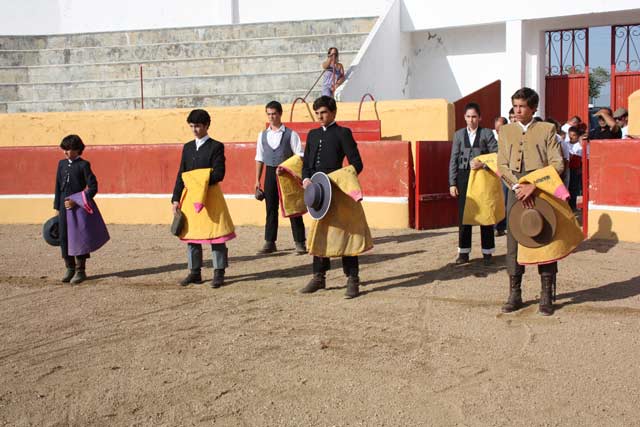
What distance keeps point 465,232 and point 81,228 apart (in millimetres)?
3718

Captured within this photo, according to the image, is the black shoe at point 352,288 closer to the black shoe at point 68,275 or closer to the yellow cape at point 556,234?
the yellow cape at point 556,234

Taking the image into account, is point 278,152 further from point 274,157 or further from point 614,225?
point 614,225

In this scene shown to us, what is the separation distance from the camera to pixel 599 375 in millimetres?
4844

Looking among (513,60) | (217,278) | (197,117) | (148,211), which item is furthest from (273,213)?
(513,60)

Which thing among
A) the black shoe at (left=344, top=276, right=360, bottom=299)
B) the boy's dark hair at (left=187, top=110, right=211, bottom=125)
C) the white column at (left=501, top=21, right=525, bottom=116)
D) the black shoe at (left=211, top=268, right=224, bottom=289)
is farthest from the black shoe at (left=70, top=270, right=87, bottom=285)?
the white column at (left=501, top=21, right=525, bottom=116)

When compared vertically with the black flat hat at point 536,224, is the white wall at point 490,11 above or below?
above

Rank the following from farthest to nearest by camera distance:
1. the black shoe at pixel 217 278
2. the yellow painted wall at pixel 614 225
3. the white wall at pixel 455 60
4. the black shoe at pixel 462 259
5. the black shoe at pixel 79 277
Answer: the white wall at pixel 455 60 < the yellow painted wall at pixel 614 225 < the black shoe at pixel 462 259 < the black shoe at pixel 79 277 < the black shoe at pixel 217 278

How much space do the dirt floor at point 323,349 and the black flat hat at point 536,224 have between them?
0.56 metres

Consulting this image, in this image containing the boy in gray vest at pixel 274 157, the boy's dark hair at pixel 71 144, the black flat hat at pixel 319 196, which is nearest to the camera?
the black flat hat at pixel 319 196

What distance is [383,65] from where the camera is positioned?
58.2 feet

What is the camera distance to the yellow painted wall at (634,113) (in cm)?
1052

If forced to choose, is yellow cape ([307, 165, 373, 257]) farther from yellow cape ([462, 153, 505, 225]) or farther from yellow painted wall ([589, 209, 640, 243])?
yellow painted wall ([589, 209, 640, 243])

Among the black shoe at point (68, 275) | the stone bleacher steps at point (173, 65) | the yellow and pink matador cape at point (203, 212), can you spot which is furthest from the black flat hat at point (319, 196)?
the stone bleacher steps at point (173, 65)

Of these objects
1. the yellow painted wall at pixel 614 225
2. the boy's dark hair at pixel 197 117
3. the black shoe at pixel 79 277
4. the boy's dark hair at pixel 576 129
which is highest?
the boy's dark hair at pixel 197 117
